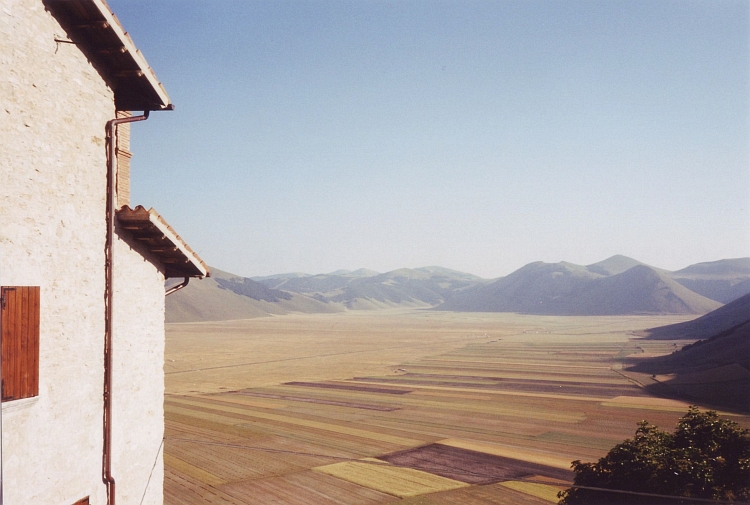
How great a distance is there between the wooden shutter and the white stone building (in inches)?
0.9

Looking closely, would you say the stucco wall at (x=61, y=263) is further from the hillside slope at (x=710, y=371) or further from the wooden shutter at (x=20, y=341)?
the hillside slope at (x=710, y=371)

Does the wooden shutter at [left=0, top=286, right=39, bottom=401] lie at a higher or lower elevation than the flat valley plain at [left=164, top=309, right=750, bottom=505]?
higher

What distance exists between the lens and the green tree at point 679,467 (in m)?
14.3

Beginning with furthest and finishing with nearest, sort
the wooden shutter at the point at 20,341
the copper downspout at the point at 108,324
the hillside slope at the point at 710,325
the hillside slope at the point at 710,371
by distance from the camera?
the hillside slope at the point at 710,325
the hillside slope at the point at 710,371
the copper downspout at the point at 108,324
the wooden shutter at the point at 20,341

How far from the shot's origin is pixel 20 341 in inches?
350

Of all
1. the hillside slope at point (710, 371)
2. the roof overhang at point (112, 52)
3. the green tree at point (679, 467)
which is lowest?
the hillside slope at point (710, 371)

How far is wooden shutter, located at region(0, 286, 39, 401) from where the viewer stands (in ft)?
28.0

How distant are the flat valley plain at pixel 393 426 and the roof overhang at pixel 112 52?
15.2m

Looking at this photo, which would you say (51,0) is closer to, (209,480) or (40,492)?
(40,492)

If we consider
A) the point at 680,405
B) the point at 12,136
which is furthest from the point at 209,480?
the point at 680,405

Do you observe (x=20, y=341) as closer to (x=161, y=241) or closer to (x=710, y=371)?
(x=161, y=241)

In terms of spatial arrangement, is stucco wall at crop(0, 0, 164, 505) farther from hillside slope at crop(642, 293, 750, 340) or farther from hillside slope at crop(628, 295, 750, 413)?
hillside slope at crop(642, 293, 750, 340)

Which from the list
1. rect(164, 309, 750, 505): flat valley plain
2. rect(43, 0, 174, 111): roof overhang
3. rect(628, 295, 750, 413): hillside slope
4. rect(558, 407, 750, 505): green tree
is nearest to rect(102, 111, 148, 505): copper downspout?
rect(43, 0, 174, 111): roof overhang

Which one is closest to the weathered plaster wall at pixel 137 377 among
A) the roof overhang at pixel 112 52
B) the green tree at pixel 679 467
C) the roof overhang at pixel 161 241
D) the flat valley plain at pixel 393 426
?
the roof overhang at pixel 161 241
